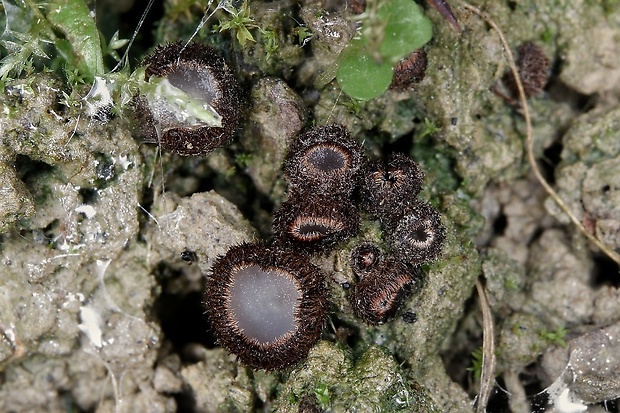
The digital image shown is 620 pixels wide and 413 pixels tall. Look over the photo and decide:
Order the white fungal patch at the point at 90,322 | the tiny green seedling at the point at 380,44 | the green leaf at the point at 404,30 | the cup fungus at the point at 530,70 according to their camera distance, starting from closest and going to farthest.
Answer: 1. the tiny green seedling at the point at 380,44
2. the green leaf at the point at 404,30
3. the white fungal patch at the point at 90,322
4. the cup fungus at the point at 530,70

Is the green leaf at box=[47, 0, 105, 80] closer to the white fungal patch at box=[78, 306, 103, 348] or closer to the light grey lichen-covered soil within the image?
the light grey lichen-covered soil

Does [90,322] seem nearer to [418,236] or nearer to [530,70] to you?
[418,236]

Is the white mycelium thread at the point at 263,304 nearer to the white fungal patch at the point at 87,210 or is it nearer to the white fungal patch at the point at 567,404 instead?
the white fungal patch at the point at 87,210

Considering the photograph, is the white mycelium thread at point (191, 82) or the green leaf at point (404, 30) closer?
the green leaf at point (404, 30)

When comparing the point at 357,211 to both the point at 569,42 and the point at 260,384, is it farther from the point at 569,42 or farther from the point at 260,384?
the point at 569,42

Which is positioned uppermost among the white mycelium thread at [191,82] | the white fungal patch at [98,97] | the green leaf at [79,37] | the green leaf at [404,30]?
the green leaf at [404,30]

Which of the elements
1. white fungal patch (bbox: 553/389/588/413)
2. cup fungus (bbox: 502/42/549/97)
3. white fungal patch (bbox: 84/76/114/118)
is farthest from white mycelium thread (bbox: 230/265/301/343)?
cup fungus (bbox: 502/42/549/97)

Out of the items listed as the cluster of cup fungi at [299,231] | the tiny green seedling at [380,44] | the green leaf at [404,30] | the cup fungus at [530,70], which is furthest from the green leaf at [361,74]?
the cup fungus at [530,70]
